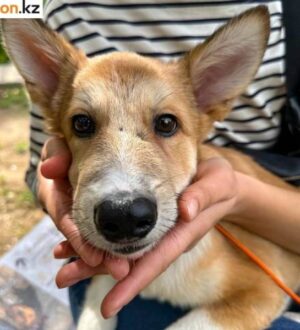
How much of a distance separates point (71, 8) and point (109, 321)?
152 cm

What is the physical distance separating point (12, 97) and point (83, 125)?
165 inches

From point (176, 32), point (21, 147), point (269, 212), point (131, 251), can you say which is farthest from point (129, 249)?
point (21, 147)

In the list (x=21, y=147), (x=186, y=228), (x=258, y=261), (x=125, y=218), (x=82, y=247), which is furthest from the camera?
(x=21, y=147)

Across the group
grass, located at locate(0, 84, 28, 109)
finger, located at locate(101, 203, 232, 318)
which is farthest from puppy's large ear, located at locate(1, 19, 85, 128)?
grass, located at locate(0, 84, 28, 109)

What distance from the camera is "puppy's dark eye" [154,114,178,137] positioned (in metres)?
2.21

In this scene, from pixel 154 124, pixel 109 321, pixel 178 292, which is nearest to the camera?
pixel 154 124

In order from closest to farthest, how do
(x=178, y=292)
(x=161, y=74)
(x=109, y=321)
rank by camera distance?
(x=161, y=74)
(x=178, y=292)
(x=109, y=321)

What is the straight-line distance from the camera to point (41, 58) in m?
2.46

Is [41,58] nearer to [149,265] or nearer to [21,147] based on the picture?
[149,265]

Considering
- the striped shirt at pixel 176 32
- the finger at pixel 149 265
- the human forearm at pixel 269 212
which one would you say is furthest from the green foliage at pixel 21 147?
the finger at pixel 149 265

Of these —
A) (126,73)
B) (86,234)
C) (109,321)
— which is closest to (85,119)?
(126,73)

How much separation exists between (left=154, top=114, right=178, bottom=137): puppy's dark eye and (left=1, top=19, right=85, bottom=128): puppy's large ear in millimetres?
452

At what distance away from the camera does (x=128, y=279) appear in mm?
2055

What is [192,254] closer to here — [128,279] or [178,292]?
[178,292]
